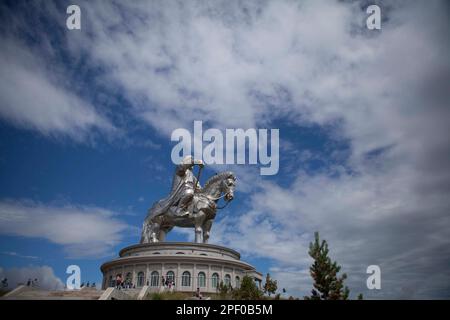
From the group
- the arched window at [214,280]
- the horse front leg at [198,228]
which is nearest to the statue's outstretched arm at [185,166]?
the horse front leg at [198,228]

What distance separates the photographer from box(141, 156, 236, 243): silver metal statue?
4231cm

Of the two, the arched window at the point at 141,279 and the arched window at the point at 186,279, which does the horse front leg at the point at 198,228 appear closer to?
the arched window at the point at 186,279

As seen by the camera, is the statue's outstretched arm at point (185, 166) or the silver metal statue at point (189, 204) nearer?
the silver metal statue at point (189, 204)

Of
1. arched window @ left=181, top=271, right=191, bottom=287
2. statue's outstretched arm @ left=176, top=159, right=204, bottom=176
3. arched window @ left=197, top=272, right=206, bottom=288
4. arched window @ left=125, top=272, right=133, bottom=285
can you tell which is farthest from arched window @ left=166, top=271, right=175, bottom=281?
statue's outstretched arm @ left=176, top=159, right=204, bottom=176

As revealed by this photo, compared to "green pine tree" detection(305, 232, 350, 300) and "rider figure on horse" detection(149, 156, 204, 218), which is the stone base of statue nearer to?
"rider figure on horse" detection(149, 156, 204, 218)

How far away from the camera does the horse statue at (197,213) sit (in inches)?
1659

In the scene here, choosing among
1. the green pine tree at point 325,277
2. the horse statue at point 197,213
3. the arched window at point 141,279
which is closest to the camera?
the green pine tree at point 325,277

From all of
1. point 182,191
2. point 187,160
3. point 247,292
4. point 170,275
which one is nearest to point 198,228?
point 182,191

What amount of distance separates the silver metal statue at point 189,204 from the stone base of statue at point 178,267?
1.82 meters

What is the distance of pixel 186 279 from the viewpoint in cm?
3925

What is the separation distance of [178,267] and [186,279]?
1392 mm

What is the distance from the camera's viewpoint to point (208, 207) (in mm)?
42219
